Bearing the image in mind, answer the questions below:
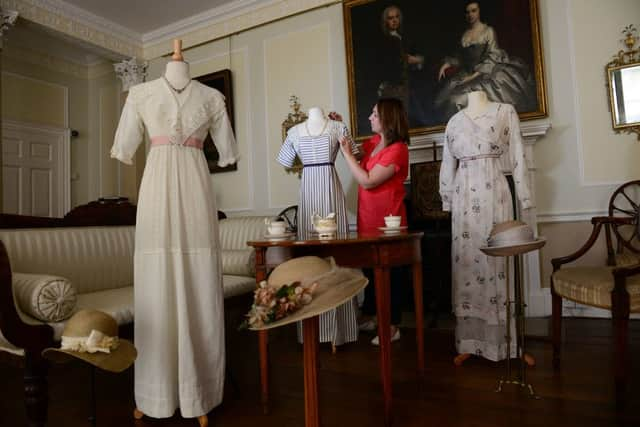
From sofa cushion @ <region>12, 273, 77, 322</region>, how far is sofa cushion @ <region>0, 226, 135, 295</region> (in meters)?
0.64

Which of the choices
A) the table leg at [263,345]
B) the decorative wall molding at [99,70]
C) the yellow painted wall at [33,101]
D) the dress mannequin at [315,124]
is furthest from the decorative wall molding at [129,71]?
the table leg at [263,345]

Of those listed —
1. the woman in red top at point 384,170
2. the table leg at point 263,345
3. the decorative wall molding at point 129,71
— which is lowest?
the table leg at point 263,345

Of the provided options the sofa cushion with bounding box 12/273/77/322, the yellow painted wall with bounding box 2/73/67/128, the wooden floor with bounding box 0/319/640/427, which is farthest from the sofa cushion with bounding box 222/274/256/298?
the yellow painted wall with bounding box 2/73/67/128

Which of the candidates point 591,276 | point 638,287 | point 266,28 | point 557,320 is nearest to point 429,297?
point 557,320

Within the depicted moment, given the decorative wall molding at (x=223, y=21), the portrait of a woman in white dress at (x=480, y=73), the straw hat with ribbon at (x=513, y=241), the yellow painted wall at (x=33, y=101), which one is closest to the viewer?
the straw hat with ribbon at (x=513, y=241)

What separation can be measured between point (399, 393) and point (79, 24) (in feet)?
19.5

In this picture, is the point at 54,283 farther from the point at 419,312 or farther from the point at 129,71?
the point at 129,71

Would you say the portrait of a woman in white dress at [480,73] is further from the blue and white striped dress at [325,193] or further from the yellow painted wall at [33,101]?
the yellow painted wall at [33,101]

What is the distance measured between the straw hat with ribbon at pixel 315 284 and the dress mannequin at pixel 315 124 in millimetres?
2009

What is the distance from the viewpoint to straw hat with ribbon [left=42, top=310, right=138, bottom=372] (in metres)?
1.51

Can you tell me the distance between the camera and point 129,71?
6.29 m

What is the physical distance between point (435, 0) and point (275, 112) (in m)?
2.23

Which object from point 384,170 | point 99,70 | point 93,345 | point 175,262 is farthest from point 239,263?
point 99,70

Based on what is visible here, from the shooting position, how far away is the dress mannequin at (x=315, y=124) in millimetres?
3213
